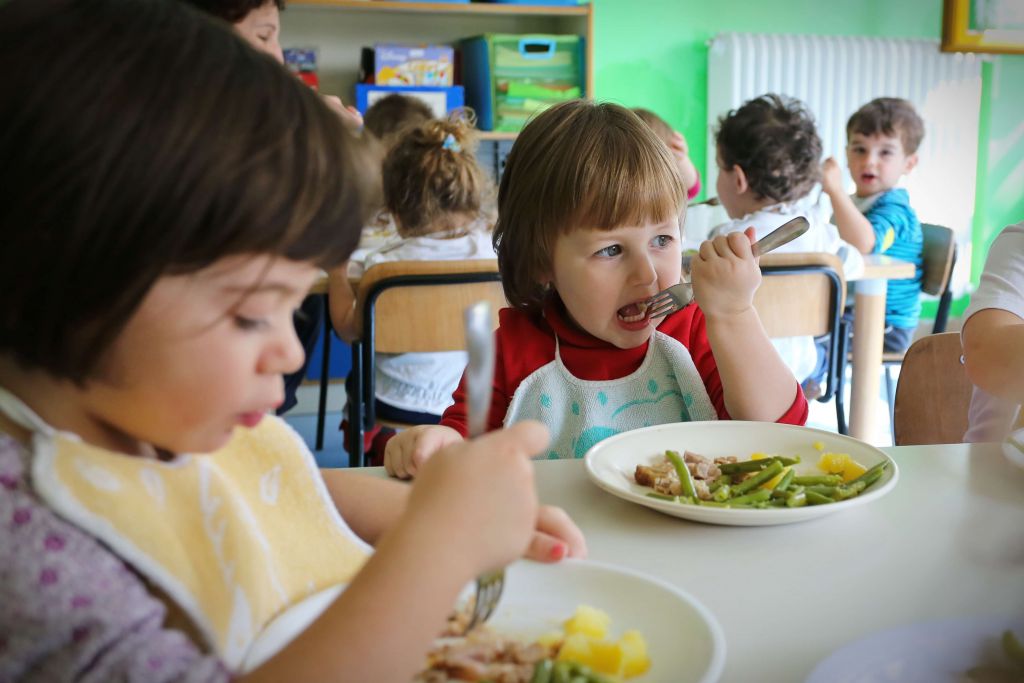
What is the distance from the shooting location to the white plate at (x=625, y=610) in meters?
0.52

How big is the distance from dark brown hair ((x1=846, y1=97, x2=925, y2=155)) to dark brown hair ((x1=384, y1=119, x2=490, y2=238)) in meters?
1.99

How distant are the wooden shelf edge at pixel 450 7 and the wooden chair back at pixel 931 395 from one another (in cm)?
280

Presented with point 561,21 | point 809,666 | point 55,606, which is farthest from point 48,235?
point 561,21

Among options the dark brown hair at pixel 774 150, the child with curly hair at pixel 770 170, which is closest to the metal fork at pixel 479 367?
the child with curly hair at pixel 770 170

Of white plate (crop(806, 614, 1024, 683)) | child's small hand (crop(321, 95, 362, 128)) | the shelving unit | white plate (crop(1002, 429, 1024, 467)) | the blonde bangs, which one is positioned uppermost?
the shelving unit

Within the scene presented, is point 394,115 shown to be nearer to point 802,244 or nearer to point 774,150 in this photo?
point 774,150

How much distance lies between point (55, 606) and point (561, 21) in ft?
12.8

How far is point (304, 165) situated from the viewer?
502mm

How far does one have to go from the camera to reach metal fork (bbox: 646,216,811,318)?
103 cm

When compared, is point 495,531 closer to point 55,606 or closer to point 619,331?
point 55,606

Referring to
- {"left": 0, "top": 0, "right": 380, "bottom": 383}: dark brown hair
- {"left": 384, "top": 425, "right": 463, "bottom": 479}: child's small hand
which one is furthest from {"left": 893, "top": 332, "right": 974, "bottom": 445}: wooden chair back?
{"left": 0, "top": 0, "right": 380, "bottom": 383}: dark brown hair

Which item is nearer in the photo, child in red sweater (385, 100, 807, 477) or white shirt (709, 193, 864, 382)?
child in red sweater (385, 100, 807, 477)

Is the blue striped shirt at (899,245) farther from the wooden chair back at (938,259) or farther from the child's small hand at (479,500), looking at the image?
the child's small hand at (479,500)

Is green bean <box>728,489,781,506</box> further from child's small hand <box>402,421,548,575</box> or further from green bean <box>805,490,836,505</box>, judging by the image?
child's small hand <box>402,421,548,575</box>
